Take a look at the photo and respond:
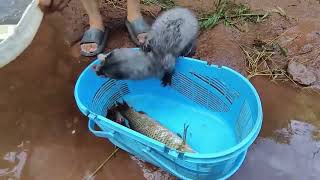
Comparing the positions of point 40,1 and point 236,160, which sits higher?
point 40,1

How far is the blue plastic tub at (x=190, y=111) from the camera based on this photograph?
102 inches

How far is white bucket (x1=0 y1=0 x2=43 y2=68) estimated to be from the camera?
113 inches

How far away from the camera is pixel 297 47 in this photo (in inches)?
145

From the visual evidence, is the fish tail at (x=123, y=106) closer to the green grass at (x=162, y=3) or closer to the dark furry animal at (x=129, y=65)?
the dark furry animal at (x=129, y=65)

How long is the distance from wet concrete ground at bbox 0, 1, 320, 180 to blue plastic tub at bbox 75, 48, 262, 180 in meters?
0.19

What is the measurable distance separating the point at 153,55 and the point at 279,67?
45.4 inches

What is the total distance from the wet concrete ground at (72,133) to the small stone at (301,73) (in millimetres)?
97

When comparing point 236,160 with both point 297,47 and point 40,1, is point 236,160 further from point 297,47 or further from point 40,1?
point 40,1

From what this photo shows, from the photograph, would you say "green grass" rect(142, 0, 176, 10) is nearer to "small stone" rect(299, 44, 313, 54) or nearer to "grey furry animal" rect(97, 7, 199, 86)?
"grey furry animal" rect(97, 7, 199, 86)

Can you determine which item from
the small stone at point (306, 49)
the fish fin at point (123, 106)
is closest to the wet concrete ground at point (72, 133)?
the fish fin at point (123, 106)

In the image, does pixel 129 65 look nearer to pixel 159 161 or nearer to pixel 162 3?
pixel 159 161

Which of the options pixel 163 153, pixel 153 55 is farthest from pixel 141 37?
pixel 163 153

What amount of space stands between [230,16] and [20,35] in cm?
191

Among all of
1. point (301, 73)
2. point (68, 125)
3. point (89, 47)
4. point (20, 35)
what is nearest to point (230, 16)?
point (301, 73)
